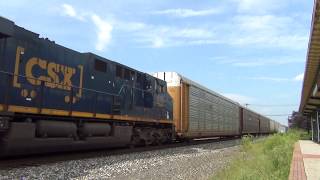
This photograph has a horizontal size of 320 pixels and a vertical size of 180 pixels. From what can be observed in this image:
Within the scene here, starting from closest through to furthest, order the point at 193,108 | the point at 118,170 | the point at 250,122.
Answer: the point at 118,170 → the point at 193,108 → the point at 250,122

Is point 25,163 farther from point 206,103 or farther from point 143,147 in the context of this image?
point 206,103

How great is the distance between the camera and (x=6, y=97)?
1078cm

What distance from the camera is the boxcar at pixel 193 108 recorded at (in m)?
22.5

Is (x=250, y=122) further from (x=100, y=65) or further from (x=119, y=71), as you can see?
(x=100, y=65)

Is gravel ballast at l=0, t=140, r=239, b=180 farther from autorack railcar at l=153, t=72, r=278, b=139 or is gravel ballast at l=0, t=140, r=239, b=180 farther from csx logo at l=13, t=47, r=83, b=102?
autorack railcar at l=153, t=72, r=278, b=139

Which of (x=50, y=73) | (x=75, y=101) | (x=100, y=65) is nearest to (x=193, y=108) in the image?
(x=100, y=65)

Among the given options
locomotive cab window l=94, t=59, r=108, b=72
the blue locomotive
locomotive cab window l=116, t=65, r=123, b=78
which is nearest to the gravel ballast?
the blue locomotive

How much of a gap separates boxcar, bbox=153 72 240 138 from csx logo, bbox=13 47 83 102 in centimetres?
907

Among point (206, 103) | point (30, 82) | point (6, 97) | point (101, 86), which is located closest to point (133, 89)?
point (101, 86)

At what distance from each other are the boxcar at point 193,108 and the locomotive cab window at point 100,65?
7215 mm

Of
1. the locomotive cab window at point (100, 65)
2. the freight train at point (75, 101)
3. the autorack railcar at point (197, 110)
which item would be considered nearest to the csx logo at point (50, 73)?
the freight train at point (75, 101)

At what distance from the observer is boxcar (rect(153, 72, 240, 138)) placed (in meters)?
22.5

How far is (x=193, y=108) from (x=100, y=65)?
9.35 meters

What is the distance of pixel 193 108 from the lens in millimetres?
23828
